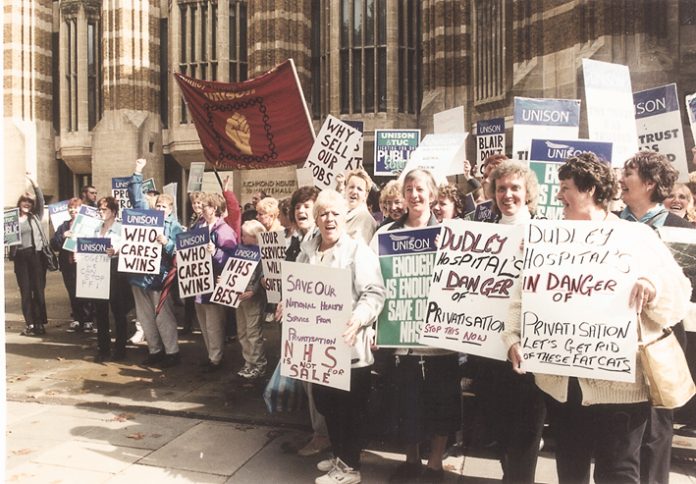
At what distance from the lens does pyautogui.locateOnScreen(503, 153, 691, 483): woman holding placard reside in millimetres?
2607

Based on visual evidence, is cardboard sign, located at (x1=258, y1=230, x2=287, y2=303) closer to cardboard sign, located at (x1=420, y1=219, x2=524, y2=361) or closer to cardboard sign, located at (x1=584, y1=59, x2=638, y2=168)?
cardboard sign, located at (x1=420, y1=219, x2=524, y2=361)

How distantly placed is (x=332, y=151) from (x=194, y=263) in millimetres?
1907

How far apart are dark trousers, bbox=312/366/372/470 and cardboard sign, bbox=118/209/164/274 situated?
358 centimetres

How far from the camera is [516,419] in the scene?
3.26 meters

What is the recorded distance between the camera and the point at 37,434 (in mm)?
4723

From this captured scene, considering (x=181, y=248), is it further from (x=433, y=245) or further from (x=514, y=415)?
(x=514, y=415)

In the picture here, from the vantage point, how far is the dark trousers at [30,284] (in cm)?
857

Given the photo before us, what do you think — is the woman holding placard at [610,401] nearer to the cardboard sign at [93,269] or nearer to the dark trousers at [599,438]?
the dark trousers at [599,438]

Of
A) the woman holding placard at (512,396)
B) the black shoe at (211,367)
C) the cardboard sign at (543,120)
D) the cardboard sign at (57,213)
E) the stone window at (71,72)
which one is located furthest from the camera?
the stone window at (71,72)

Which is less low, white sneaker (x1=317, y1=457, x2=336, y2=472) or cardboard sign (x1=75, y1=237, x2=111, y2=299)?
cardboard sign (x1=75, y1=237, x2=111, y2=299)

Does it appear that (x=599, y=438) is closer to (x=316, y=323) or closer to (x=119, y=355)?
(x=316, y=323)

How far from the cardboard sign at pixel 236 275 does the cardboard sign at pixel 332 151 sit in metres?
1.08

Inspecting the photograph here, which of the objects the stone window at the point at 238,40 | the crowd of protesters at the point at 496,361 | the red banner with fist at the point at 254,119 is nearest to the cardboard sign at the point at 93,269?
the crowd of protesters at the point at 496,361

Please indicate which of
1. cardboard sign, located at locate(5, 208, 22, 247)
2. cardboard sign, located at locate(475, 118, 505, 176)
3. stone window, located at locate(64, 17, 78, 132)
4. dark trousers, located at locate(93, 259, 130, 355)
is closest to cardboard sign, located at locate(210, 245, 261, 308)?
dark trousers, located at locate(93, 259, 130, 355)
